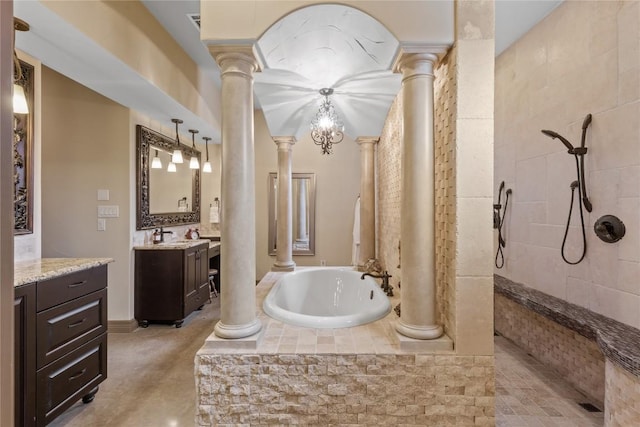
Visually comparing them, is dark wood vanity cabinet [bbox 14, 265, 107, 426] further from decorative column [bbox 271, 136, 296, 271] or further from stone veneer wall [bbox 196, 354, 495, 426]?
decorative column [bbox 271, 136, 296, 271]

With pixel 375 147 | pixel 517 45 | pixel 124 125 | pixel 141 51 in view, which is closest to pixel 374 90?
pixel 375 147

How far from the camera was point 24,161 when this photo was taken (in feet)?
6.91

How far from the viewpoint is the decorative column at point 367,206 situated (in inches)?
134

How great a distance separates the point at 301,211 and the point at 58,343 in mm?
3395

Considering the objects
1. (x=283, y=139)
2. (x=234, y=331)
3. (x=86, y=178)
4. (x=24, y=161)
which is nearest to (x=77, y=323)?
(x=234, y=331)

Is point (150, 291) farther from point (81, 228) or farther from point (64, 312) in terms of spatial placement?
point (64, 312)

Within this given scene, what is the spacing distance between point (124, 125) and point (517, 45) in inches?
154

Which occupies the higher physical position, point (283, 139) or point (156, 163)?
point (283, 139)

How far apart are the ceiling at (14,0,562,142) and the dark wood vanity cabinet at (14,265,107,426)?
1431mm

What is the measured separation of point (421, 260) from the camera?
1.53 metres

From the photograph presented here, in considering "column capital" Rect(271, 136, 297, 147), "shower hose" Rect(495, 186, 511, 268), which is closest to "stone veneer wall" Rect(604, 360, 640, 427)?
"shower hose" Rect(495, 186, 511, 268)

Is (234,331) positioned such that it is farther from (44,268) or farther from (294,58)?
(294,58)

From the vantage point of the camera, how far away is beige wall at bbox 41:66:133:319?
3.08 metres

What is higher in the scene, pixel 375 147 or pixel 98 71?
pixel 98 71
